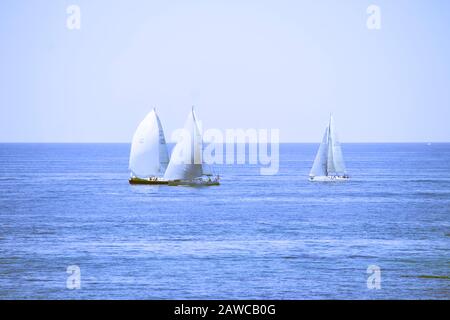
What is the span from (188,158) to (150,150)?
7.84 metres

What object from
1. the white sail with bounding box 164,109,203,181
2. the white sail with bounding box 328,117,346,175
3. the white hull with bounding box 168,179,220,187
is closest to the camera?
the white sail with bounding box 164,109,203,181

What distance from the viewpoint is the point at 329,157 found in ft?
366

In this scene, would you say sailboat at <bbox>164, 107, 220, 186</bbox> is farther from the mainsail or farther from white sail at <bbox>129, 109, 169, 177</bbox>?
the mainsail

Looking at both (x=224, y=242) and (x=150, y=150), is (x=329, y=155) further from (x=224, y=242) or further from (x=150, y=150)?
(x=224, y=242)

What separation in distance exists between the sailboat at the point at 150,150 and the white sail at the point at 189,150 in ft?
15.2

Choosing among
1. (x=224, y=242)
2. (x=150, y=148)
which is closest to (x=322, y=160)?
(x=150, y=148)

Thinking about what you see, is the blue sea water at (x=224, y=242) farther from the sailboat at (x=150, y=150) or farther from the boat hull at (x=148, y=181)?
the sailboat at (x=150, y=150)

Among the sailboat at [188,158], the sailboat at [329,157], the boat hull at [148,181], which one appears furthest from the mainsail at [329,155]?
the boat hull at [148,181]

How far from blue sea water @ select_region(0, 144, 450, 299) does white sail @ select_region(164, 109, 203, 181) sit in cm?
379

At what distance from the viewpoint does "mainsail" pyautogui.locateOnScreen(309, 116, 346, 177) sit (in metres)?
109

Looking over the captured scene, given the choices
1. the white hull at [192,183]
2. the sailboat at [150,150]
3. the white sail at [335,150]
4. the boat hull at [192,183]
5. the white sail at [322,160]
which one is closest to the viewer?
the white hull at [192,183]

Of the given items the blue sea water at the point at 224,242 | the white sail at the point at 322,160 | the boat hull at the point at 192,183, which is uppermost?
the white sail at the point at 322,160

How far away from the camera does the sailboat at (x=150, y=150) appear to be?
107 metres

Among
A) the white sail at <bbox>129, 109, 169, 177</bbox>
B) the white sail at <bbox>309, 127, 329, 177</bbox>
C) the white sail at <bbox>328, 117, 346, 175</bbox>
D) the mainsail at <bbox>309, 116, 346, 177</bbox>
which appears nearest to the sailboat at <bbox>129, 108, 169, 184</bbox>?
the white sail at <bbox>129, 109, 169, 177</bbox>
